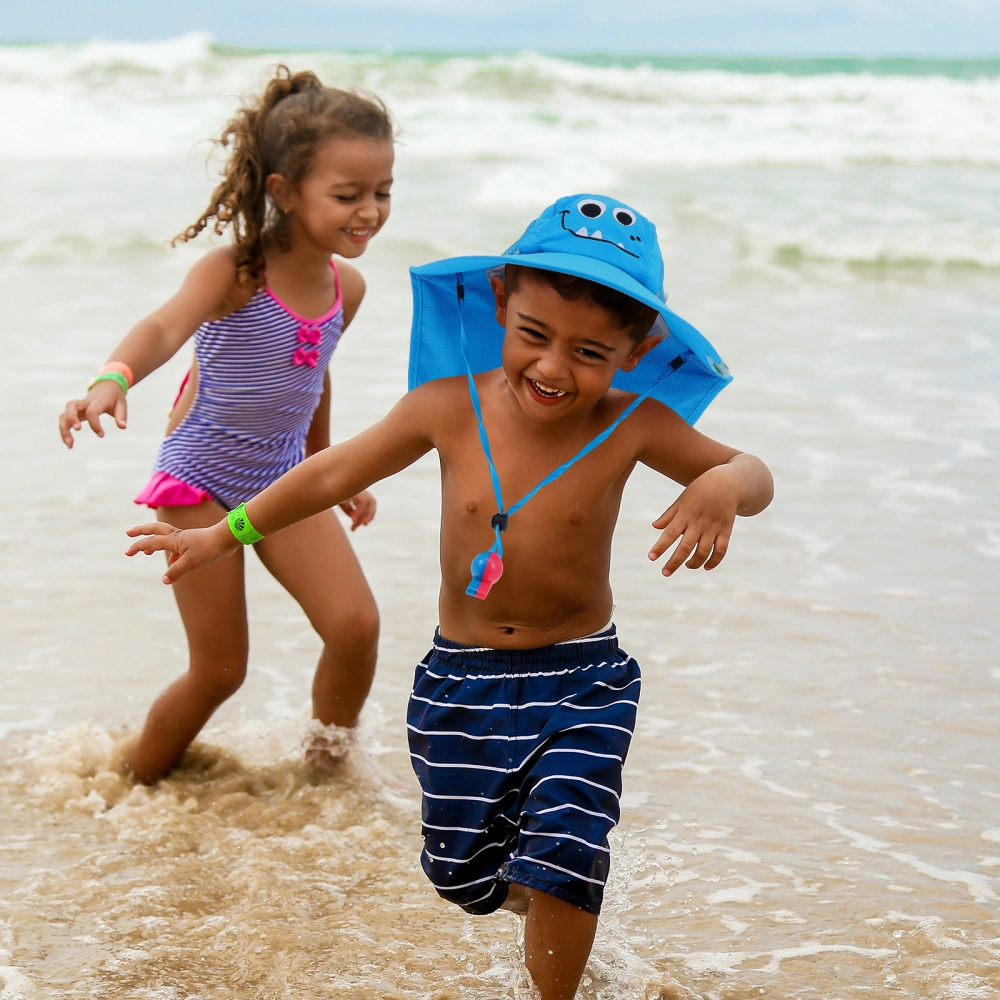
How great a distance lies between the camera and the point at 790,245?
38.9 feet

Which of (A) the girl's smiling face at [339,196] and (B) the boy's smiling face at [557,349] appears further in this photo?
(A) the girl's smiling face at [339,196]

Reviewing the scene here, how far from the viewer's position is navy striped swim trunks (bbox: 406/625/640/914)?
94.7 inches

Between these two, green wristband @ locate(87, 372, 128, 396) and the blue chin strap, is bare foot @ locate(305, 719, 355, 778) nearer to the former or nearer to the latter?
green wristband @ locate(87, 372, 128, 396)

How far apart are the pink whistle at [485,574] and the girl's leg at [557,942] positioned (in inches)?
22.2

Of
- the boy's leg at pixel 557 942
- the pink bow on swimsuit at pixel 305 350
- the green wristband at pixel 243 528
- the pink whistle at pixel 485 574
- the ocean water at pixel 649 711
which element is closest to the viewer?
the boy's leg at pixel 557 942

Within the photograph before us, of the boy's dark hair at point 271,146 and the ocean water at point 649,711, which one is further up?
the boy's dark hair at point 271,146

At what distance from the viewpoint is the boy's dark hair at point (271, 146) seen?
361cm

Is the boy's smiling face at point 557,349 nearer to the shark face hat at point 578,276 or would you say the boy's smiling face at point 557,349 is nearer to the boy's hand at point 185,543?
the shark face hat at point 578,276

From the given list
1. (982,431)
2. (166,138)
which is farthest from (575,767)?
(166,138)

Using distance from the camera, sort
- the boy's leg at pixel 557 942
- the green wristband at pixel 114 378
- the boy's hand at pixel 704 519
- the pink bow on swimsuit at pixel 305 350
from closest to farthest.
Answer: the boy's hand at pixel 704 519 → the boy's leg at pixel 557 942 → the green wristband at pixel 114 378 → the pink bow on swimsuit at pixel 305 350

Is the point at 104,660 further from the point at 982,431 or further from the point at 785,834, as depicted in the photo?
the point at 982,431

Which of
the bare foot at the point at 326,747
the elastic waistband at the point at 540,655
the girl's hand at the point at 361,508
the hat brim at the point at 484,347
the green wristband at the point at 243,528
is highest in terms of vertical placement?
Result: the hat brim at the point at 484,347

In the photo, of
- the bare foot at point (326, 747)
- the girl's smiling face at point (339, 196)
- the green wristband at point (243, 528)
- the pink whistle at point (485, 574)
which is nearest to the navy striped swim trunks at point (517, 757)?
the pink whistle at point (485, 574)

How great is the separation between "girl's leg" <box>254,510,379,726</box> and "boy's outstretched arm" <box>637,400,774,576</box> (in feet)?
3.85
